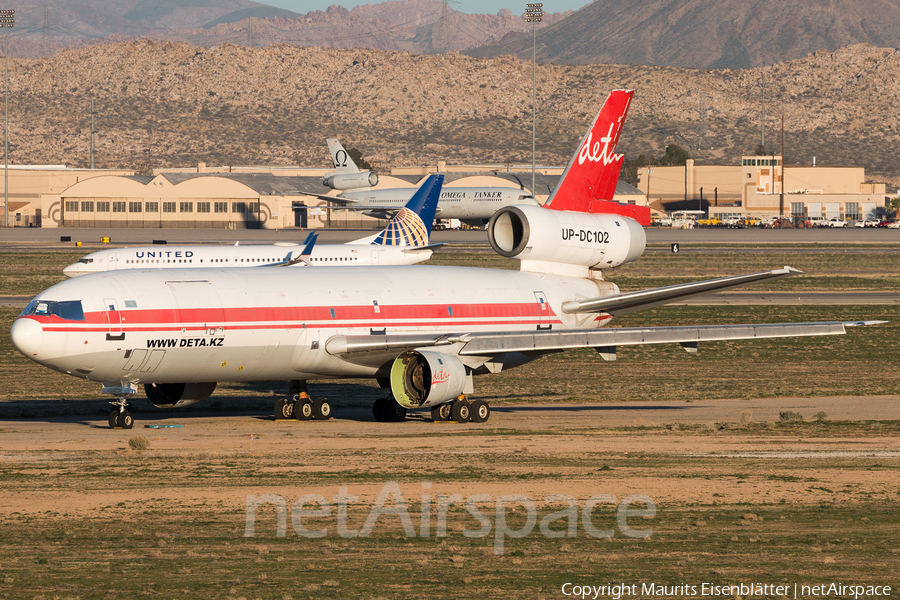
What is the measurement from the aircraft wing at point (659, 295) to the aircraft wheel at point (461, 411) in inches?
232

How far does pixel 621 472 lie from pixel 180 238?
12333 cm

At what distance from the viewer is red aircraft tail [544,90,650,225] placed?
126 ft

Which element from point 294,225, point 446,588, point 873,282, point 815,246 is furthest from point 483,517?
point 294,225

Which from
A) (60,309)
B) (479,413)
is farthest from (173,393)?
(479,413)

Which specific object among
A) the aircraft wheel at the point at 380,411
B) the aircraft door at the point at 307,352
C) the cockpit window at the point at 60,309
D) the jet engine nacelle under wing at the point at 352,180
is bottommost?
the aircraft wheel at the point at 380,411

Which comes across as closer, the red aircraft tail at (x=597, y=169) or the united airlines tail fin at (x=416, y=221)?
the red aircraft tail at (x=597, y=169)

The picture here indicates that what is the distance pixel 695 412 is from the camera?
35.2 meters

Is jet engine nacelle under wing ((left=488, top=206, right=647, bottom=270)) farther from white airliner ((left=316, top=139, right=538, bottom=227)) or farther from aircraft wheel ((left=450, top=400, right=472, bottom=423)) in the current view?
white airliner ((left=316, top=139, right=538, bottom=227))

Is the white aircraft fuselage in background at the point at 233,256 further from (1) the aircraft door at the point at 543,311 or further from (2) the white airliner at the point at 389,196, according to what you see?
(2) the white airliner at the point at 389,196

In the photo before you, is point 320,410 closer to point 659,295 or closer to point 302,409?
point 302,409

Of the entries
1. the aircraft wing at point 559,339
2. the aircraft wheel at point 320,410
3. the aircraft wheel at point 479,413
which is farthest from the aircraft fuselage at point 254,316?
the aircraft wheel at point 479,413

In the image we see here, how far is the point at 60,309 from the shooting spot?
94.4ft

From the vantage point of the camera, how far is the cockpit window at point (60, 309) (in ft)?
94.1

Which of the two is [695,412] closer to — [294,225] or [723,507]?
[723,507]
